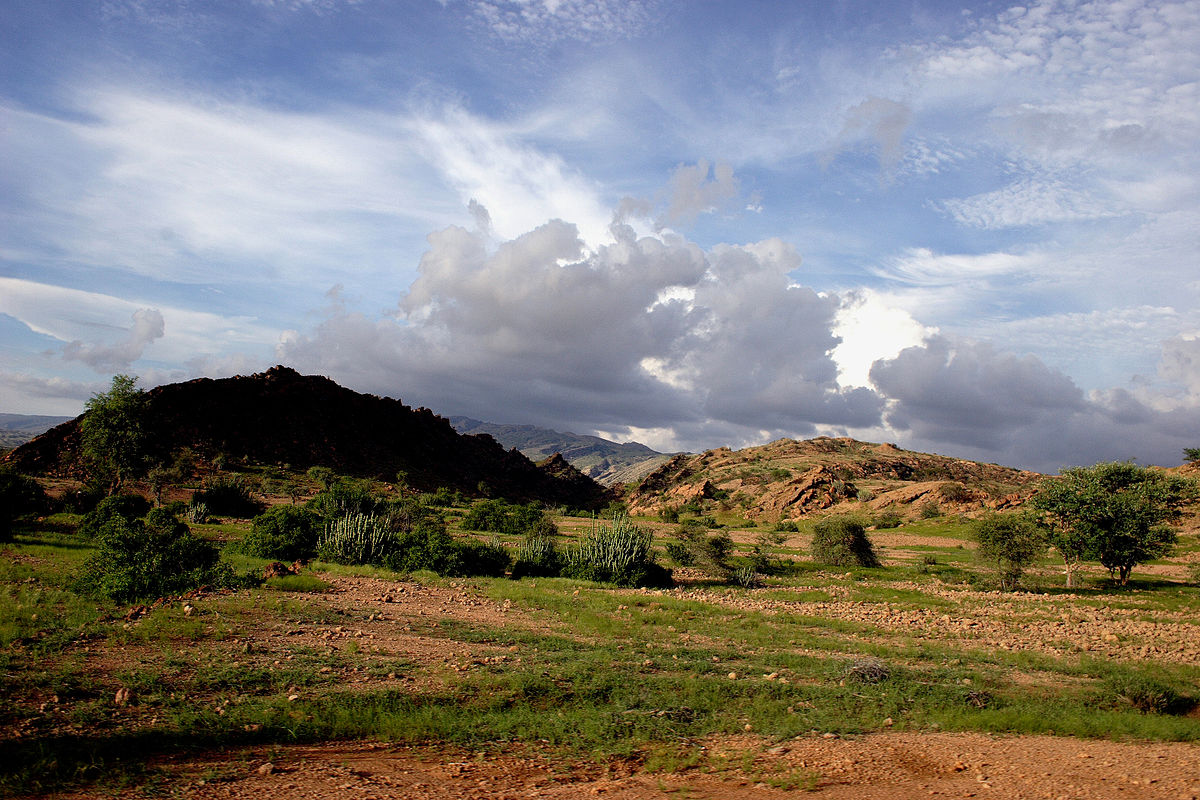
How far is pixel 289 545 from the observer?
76.2 ft

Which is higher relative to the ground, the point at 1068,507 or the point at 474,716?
the point at 1068,507

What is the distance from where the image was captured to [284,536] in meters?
23.9

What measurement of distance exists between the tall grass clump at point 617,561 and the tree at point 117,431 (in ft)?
98.3

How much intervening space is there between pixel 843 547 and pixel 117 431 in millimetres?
41450

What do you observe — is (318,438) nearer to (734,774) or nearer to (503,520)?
(503,520)

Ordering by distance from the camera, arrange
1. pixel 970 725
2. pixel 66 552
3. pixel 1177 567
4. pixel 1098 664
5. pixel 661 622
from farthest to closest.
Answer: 1. pixel 1177 567
2. pixel 66 552
3. pixel 661 622
4. pixel 1098 664
5. pixel 970 725

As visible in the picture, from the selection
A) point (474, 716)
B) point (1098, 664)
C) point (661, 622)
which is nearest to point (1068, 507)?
point (1098, 664)

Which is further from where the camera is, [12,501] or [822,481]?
[822,481]

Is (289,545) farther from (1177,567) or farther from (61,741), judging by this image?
(1177,567)

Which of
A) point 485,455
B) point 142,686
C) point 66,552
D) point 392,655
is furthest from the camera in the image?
point 485,455

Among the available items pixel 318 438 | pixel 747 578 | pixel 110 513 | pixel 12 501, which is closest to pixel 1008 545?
pixel 747 578

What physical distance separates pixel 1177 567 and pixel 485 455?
9011cm

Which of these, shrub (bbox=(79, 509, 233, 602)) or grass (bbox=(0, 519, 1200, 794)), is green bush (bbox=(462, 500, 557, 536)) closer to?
shrub (bbox=(79, 509, 233, 602))

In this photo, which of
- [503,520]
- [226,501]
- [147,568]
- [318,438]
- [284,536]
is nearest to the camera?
[147,568]
